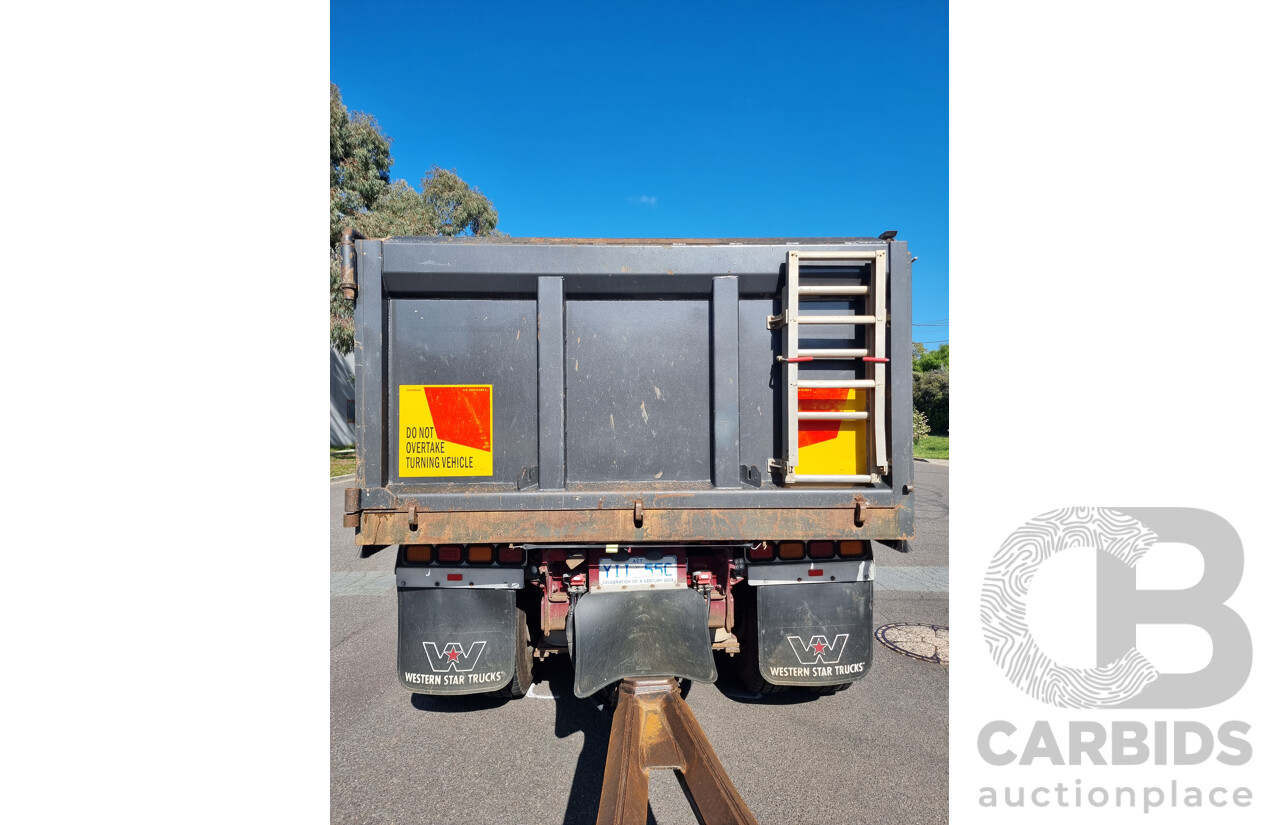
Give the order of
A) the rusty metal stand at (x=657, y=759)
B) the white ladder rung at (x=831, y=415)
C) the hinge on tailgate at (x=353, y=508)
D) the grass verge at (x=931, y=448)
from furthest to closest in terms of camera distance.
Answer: the grass verge at (x=931, y=448), the white ladder rung at (x=831, y=415), the hinge on tailgate at (x=353, y=508), the rusty metal stand at (x=657, y=759)

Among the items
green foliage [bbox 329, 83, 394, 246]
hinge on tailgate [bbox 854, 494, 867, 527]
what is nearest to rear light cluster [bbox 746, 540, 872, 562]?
hinge on tailgate [bbox 854, 494, 867, 527]

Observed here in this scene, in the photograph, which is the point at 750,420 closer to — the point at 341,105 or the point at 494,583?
the point at 494,583

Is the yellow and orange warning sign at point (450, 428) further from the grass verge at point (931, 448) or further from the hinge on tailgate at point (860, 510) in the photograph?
the grass verge at point (931, 448)

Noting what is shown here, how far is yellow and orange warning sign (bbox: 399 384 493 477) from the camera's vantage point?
261 cm

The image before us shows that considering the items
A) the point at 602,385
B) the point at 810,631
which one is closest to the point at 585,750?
the point at 810,631

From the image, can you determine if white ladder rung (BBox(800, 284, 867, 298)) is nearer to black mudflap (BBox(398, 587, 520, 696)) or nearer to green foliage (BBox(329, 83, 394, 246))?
black mudflap (BBox(398, 587, 520, 696))

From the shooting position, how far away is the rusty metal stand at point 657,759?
1675 millimetres

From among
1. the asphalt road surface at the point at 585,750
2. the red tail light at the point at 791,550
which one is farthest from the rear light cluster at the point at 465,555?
the red tail light at the point at 791,550

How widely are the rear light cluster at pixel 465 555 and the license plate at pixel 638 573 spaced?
0.47 metres

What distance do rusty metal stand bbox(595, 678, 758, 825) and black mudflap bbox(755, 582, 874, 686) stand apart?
749 mm

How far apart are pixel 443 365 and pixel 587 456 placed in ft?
2.99

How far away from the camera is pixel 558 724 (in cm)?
307

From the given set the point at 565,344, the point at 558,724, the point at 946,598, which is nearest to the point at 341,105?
the point at 565,344

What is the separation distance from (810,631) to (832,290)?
1.84 meters
